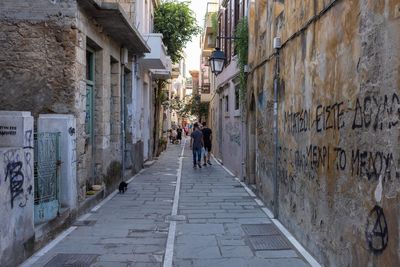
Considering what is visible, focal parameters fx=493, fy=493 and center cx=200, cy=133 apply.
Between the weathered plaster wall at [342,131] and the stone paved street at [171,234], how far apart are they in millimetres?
794

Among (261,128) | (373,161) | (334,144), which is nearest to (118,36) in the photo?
(261,128)

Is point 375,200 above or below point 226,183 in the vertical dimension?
above

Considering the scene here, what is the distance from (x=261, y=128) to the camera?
37.9 ft

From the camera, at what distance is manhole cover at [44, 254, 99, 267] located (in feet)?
20.2

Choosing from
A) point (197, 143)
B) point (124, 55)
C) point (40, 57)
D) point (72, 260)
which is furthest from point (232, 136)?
point (72, 260)

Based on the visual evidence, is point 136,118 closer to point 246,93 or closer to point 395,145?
point 246,93

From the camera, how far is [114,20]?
1091cm

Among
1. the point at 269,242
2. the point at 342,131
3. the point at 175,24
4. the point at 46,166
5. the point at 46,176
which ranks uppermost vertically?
the point at 175,24

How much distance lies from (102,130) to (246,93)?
15.4 feet

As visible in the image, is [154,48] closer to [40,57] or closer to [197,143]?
[197,143]

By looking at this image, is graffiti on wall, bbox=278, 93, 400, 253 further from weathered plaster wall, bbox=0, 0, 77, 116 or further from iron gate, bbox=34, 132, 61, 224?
weathered plaster wall, bbox=0, 0, 77, 116

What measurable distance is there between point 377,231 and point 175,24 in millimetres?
22264

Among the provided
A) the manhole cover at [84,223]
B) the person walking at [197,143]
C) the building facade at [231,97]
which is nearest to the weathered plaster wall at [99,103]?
the manhole cover at [84,223]

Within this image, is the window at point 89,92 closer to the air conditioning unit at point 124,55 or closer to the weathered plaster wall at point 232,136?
the air conditioning unit at point 124,55
